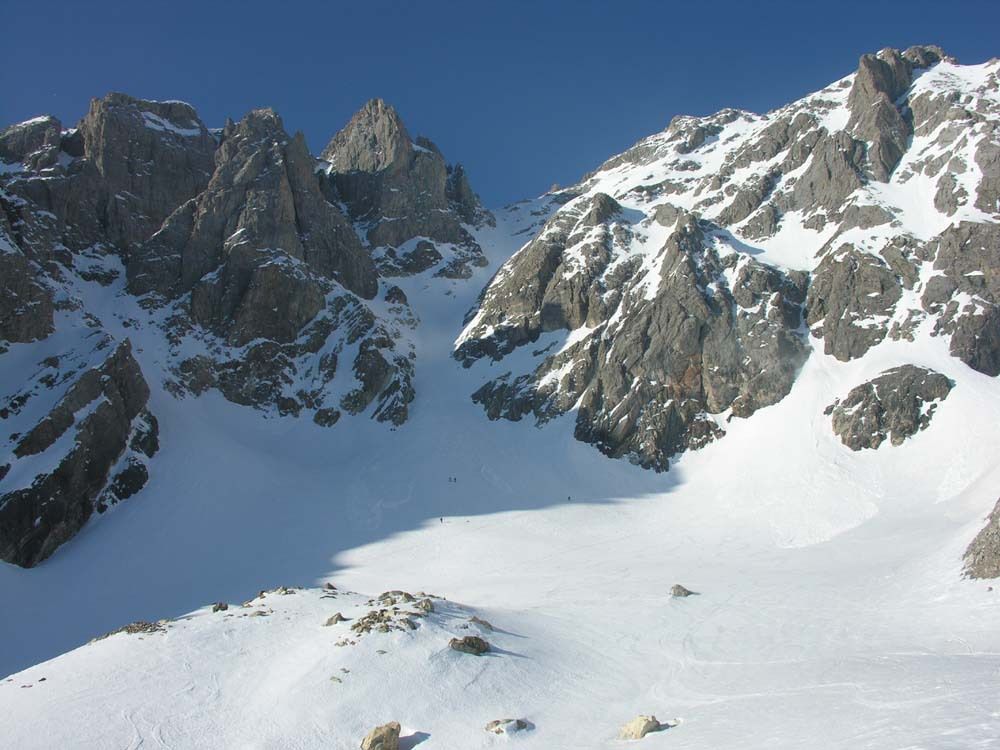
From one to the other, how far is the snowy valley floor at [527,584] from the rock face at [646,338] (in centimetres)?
295

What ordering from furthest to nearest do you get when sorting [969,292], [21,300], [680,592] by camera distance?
[21,300] → [969,292] → [680,592]

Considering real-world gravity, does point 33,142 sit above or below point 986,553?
above

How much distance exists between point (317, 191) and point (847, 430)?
7718 centimetres

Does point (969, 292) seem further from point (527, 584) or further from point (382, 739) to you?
point (382, 739)

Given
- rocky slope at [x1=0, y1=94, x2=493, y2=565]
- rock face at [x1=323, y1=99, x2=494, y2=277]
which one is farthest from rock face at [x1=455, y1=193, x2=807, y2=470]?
rock face at [x1=323, y1=99, x2=494, y2=277]

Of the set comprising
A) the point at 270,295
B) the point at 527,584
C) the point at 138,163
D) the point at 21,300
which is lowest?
the point at 527,584

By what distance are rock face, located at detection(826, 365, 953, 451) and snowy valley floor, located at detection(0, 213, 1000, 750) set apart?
52.8 inches

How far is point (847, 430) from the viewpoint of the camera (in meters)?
58.6

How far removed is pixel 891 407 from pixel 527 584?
1447 inches

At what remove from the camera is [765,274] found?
2970 inches

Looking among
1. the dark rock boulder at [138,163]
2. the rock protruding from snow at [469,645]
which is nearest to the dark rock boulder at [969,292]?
the rock protruding from snow at [469,645]

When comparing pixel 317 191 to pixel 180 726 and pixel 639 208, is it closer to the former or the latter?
pixel 639 208

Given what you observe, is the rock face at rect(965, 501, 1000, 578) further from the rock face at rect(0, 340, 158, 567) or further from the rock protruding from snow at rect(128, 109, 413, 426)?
the rock face at rect(0, 340, 158, 567)

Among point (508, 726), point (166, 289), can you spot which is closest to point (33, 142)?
point (166, 289)
